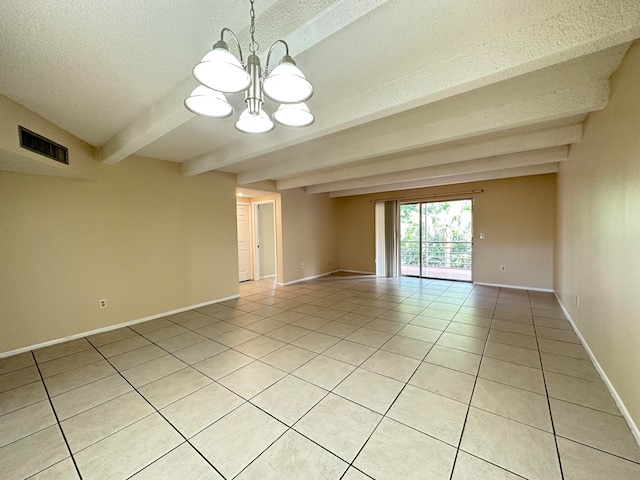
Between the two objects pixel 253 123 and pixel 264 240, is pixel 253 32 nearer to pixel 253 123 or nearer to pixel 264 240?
pixel 253 123

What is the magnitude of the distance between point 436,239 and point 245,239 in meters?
5.17

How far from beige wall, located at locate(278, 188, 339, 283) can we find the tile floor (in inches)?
119

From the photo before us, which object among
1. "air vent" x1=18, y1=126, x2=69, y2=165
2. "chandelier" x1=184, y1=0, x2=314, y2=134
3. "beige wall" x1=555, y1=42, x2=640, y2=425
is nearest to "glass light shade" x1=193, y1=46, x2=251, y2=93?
"chandelier" x1=184, y1=0, x2=314, y2=134

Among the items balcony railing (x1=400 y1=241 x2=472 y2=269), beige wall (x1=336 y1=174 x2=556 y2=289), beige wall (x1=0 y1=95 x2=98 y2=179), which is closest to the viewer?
beige wall (x1=0 y1=95 x2=98 y2=179)

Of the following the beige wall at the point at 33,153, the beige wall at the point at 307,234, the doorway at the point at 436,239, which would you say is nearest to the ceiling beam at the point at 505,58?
the beige wall at the point at 33,153

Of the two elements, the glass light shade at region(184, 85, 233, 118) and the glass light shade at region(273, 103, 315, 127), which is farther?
the glass light shade at region(273, 103, 315, 127)

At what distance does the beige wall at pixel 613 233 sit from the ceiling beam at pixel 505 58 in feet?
1.85

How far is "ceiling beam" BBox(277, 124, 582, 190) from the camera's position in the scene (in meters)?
2.78

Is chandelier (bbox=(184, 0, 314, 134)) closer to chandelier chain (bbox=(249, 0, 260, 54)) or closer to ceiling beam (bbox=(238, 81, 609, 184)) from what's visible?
chandelier chain (bbox=(249, 0, 260, 54))

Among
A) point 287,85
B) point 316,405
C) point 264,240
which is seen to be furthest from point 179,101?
point 264,240

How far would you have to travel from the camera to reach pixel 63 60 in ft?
5.11

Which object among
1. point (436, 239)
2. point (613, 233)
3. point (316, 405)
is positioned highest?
point (613, 233)

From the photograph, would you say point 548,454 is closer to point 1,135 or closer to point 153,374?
point 153,374

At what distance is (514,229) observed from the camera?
5270 millimetres
